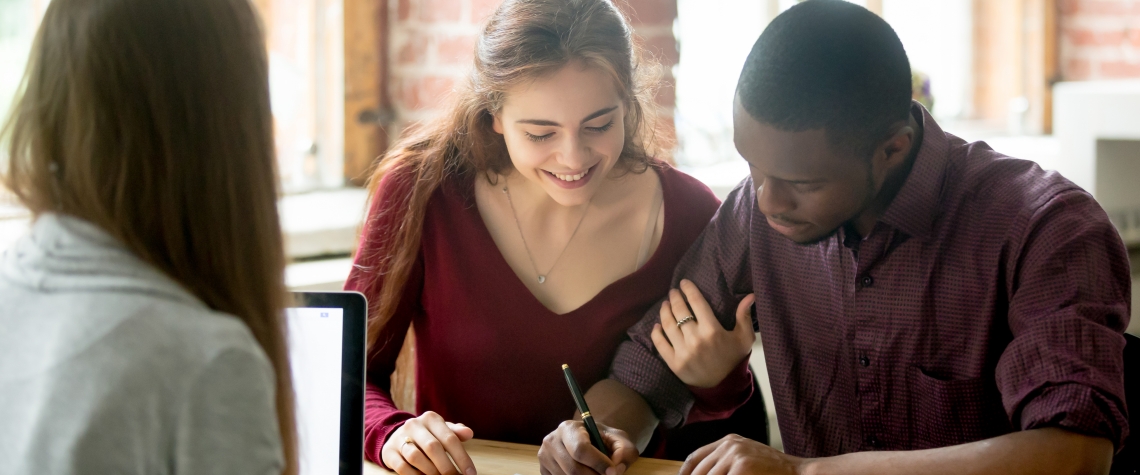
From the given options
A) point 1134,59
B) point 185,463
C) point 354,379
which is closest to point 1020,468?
point 354,379

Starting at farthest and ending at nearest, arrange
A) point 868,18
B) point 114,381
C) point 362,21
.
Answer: point 362,21, point 868,18, point 114,381

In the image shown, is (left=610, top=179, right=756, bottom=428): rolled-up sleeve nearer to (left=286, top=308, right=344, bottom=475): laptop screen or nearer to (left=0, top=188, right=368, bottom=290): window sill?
(left=286, top=308, right=344, bottom=475): laptop screen

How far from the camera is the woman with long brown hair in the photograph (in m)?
1.40

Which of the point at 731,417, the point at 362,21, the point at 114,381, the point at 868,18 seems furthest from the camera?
the point at 362,21

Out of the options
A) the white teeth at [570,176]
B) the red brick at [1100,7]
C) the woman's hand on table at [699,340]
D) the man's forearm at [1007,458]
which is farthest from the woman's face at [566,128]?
the red brick at [1100,7]

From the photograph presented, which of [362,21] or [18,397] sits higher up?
[362,21]

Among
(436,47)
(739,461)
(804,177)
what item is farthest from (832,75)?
(436,47)

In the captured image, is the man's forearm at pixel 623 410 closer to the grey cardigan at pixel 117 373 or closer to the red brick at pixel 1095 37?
the grey cardigan at pixel 117 373

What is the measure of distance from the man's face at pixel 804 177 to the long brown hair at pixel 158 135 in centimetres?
65

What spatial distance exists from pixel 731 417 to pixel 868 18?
2.02 ft

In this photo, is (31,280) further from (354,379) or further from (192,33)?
(354,379)

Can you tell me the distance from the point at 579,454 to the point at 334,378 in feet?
0.97

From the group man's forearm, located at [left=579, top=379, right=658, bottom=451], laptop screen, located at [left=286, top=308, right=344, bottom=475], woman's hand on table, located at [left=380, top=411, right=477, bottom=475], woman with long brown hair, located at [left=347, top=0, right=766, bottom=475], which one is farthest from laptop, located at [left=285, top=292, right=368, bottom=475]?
man's forearm, located at [left=579, top=379, right=658, bottom=451]

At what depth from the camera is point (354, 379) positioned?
40.3 inches
